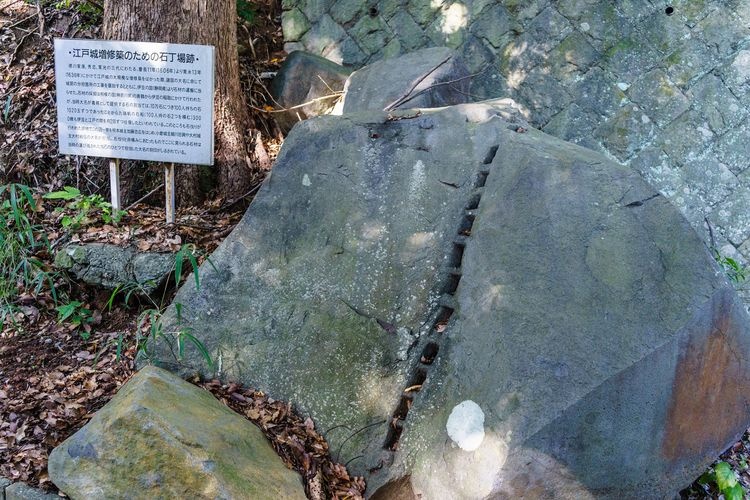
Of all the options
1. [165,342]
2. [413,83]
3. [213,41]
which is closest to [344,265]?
[165,342]

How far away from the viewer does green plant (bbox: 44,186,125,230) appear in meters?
3.81

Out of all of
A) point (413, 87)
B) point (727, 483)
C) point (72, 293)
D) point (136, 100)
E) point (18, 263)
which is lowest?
point (727, 483)

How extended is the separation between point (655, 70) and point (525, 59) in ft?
2.79

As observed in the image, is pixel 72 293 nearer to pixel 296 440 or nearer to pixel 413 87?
pixel 296 440

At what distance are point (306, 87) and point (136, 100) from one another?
1.56 meters

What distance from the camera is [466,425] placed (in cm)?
235

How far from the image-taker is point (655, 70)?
457 centimetres

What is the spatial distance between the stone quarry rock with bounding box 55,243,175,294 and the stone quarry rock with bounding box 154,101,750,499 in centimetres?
44

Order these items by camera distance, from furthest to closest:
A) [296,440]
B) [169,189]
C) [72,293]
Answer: [169,189] < [72,293] < [296,440]

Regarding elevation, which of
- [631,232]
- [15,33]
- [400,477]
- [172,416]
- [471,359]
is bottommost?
[400,477]

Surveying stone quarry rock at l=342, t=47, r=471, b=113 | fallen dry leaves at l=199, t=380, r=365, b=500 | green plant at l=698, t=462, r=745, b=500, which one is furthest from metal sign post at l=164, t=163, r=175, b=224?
green plant at l=698, t=462, r=745, b=500

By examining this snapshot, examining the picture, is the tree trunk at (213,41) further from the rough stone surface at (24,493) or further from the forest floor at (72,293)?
the rough stone surface at (24,493)

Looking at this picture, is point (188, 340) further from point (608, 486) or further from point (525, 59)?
point (525, 59)

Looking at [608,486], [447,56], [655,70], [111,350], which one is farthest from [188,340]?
[655,70]
